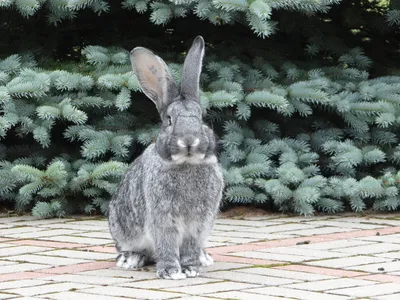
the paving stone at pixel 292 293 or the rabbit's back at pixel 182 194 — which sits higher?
the rabbit's back at pixel 182 194

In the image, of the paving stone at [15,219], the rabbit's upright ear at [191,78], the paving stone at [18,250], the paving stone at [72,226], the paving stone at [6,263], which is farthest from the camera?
the paving stone at [15,219]

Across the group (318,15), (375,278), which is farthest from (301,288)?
(318,15)

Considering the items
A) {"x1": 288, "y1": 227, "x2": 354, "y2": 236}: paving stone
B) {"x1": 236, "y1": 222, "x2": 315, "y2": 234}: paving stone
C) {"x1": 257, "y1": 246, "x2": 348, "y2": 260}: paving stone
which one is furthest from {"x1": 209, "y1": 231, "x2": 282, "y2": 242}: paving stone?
{"x1": 257, "y1": 246, "x2": 348, "y2": 260}: paving stone

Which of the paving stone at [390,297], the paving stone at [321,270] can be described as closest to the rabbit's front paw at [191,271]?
the paving stone at [321,270]

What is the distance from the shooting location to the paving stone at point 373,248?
7207 mm

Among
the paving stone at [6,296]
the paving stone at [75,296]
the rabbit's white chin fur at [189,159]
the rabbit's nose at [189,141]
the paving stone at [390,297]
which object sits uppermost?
the rabbit's nose at [189,141]

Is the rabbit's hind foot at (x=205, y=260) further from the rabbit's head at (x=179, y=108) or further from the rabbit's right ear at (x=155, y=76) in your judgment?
the rabbit's right ear at (x=155, y=76)

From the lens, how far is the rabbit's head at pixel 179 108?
623cm

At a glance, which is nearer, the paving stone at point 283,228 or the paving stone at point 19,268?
the paving stone at point 19,268

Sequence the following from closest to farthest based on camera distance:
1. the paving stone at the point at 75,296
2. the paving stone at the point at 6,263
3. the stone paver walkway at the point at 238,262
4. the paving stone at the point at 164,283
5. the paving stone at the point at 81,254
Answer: the paving stone at the point at 75,296, the stone paver walkway at the point at 238,262, the paving stone at the point at 164,283, the paving stone at the point at 6,263, the paving stone at the point at 81,254

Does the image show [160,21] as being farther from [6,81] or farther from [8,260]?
[8,260]

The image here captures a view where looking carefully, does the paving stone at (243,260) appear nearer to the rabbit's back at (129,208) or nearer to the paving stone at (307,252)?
the paving stone at (307,252)

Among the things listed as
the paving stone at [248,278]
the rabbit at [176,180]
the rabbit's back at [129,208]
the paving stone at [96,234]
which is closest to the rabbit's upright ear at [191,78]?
the rabbit at [176,180]

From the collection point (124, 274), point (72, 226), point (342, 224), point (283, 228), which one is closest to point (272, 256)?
point (124, 274)
